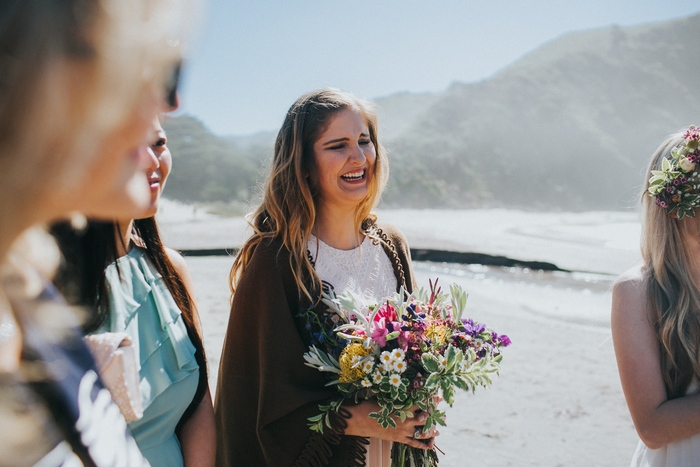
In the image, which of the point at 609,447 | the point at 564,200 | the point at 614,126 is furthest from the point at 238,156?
the point at 609,447

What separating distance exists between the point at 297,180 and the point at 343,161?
0.31 m

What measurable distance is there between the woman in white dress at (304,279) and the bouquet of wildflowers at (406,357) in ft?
0.43

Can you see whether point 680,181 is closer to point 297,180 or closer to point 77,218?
point 297,180

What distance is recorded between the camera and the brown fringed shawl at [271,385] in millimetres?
2576

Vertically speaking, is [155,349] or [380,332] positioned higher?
[155,349]

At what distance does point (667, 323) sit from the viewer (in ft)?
7.48

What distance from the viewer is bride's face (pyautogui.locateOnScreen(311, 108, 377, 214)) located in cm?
316

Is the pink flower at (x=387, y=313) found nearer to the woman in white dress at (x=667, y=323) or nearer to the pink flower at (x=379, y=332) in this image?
the pink flower at (x=379, y=332)

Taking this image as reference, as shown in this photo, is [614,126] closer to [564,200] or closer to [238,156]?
[564,200]

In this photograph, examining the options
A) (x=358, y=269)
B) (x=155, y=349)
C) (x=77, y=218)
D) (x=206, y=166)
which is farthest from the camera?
(x=206, y=166)

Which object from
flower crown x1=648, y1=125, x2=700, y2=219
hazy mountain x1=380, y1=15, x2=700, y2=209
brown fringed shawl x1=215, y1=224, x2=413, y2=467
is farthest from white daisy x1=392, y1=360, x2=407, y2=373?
hazy mountain x1=380, y1=15, x2=700, y2=209

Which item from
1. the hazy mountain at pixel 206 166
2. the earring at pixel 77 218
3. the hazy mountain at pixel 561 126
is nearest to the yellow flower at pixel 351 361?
the earring at pixel 77 218

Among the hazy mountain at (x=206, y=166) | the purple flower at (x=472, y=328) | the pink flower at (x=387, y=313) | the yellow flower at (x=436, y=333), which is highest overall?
the pink flower at (x=387, y=313)

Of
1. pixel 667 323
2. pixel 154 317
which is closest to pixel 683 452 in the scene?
pixel 667 323
